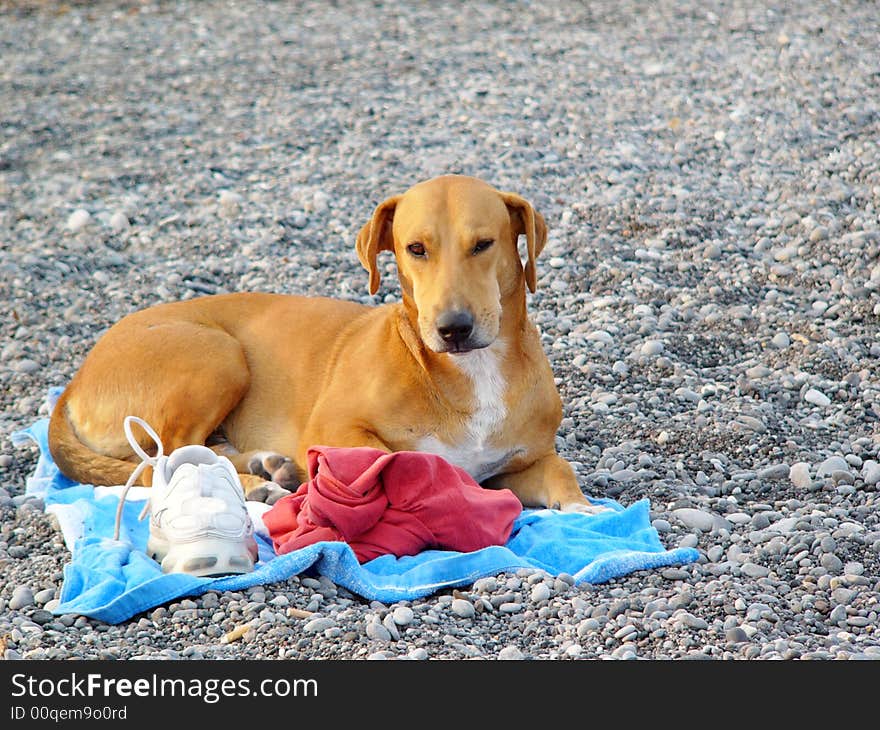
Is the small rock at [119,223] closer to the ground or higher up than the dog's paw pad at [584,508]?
higher up

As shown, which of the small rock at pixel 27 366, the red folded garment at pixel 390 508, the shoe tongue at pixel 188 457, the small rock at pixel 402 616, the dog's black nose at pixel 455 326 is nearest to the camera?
the small rock at pixel 402 616

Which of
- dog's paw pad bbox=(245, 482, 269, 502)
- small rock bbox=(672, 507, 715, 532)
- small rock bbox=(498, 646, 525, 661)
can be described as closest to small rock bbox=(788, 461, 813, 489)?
small rock bbox=(672, 507, 715, 532)

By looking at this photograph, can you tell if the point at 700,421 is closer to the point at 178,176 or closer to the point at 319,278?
the point at 319,278

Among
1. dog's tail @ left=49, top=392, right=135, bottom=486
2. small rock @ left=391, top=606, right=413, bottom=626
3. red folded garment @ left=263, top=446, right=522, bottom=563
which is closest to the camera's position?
small rock @ left=391, top=606, right=413, bottom=626

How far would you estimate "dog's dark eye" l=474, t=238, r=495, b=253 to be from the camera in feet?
16.3

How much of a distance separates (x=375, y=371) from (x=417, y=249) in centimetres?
62

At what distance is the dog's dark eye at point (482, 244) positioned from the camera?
196 inches

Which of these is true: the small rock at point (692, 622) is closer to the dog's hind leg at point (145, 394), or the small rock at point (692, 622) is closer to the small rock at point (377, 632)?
the small rock at point (377, 632)

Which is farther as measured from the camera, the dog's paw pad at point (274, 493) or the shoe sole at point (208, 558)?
the dog's paw pad at point (274, 493)

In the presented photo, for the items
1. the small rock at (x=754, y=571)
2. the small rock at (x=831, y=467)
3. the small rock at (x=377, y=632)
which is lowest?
the small rock at (x=831, y=467)

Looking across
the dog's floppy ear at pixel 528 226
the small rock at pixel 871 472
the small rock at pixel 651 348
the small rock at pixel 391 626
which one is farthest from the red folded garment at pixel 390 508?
the small rock at pixel 651 348

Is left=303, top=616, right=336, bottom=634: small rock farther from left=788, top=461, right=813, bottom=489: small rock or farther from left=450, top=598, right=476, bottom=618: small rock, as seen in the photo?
left=788, top=461, right=813, bottom=489: small rock

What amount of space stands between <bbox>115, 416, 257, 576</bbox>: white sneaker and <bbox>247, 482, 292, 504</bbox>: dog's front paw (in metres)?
Result: 0.65

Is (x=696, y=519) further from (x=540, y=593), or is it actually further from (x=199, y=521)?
(x=199, y=521)
